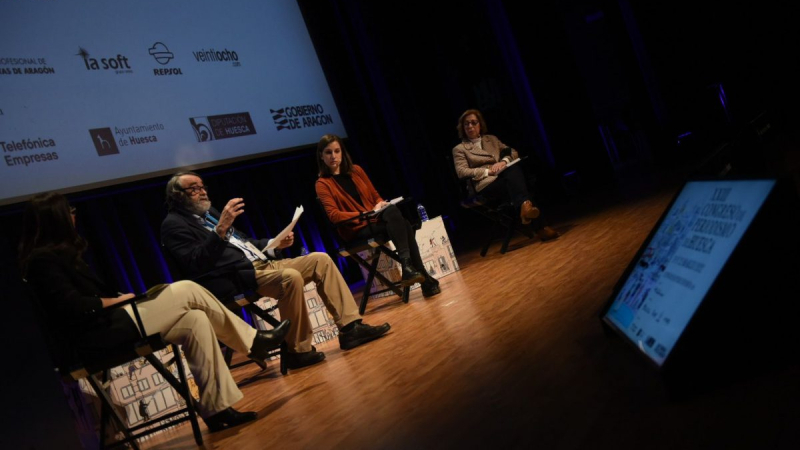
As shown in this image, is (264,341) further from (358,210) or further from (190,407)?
(358,210)

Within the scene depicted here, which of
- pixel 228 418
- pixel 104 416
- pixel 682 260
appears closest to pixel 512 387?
pixel 682 260

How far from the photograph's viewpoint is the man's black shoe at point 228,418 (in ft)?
9.64

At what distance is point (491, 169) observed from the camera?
5.52 m

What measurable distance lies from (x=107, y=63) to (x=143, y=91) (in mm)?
309

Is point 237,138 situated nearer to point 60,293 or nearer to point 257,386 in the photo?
point 257,386

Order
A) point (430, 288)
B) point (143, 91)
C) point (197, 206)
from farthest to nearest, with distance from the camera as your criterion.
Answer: point (143, 91), point (430, 288), point (197, 206)

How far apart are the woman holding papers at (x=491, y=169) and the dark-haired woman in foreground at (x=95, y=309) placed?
2.97 metres

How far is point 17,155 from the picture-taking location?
4.29 metres

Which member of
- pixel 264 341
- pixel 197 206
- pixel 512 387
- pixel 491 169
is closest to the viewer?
pixel 512 387

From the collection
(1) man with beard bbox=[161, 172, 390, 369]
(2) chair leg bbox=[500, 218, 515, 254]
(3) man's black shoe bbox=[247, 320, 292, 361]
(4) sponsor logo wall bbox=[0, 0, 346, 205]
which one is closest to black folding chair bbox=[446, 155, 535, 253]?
(2) chair leg bbox=[500, 218, 515, 254]

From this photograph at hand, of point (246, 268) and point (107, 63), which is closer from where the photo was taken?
point (246, 268)

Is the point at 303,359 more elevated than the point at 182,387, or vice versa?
the point at 182,387

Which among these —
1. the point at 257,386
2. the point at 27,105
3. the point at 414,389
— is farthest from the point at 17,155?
→ the point at 414,389

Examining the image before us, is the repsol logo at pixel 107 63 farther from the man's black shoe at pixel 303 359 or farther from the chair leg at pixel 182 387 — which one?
the chair leg at pixel 182 387
